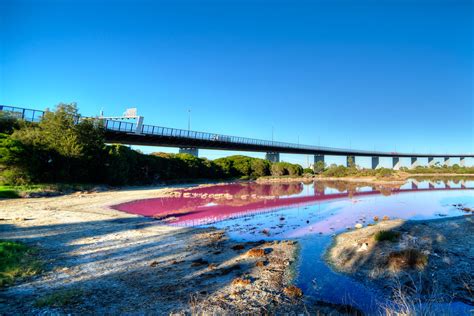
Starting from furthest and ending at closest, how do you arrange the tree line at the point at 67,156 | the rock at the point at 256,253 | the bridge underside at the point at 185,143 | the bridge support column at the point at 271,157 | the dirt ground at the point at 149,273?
the bridge support column at the point at 271,157 < the bridge underside at the point at 185,143 < the tree line at the point at 67,156 < the rock at the point at 256,253 < the dirt ground at the point at 149,273

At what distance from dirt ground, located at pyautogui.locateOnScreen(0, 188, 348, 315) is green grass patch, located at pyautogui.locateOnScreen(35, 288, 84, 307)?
0.02 m

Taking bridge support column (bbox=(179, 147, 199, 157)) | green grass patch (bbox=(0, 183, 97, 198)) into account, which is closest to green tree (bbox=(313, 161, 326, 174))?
bridge support column (bbox=(179, 147, 199, 157))

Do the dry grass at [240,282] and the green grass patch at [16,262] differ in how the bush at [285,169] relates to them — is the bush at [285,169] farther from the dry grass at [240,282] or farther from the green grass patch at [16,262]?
the dry grass at [240,282]

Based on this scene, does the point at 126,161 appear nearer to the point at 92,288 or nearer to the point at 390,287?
the point at 92,288

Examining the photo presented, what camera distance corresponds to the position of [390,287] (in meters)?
7.37

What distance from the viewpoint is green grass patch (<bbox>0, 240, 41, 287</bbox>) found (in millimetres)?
7381

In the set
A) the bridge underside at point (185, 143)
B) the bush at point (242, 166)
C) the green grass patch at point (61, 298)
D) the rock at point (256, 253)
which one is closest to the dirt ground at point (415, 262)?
the rock at point (256, 253)

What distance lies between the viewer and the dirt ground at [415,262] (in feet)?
23.3

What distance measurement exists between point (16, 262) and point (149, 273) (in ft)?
14.5

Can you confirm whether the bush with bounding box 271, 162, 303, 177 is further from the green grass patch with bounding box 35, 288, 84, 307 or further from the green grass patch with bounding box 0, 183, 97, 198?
the green grass patch with bounding box 35, 288, 84, 307

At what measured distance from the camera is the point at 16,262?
843 centimetres

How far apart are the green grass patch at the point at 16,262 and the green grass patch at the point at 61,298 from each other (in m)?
1.73

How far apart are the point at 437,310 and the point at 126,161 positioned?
42.4 meters

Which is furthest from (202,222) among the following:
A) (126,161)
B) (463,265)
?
(126,161)
